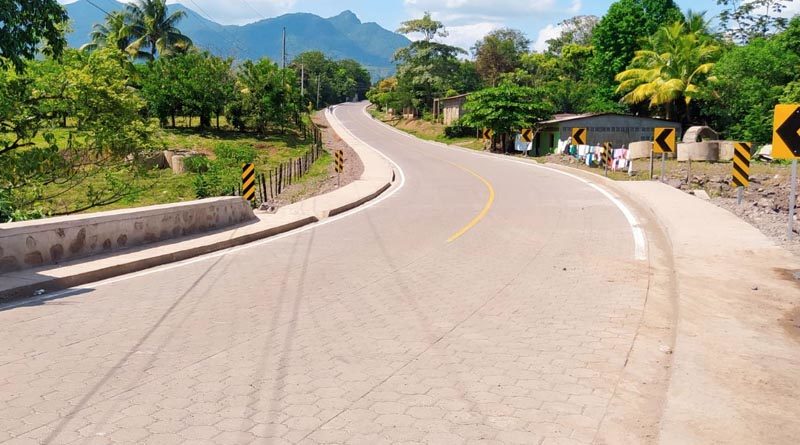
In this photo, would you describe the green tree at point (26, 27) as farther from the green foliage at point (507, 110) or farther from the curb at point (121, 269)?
the green foliage at point (507, 110)

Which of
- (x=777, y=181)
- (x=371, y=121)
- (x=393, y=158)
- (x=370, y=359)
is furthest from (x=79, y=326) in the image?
(x=371, y=121)

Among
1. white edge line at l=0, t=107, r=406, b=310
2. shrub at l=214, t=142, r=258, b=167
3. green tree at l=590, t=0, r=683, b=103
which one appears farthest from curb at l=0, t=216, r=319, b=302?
green tree at l=590, t=0, r=683, b=103

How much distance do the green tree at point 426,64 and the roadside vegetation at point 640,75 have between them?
0.41 ft

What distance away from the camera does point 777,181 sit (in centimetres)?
2909

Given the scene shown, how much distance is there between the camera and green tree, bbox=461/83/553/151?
45812 millimetres

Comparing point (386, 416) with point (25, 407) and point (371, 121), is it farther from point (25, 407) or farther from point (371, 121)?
point (371, 121)

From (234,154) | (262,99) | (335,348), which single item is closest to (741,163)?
(335,348)

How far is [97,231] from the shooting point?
10.3 meters

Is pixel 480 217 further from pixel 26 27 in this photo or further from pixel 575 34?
pixel 575 34

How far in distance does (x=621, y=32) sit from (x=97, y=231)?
59144 mm

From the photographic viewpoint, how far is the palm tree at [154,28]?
67062 millimetres

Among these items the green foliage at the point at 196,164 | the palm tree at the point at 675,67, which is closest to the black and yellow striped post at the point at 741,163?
the green foliage at the point at 196,164

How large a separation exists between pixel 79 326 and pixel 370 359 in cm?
321

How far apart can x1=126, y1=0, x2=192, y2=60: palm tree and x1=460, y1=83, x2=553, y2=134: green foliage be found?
3616cm
